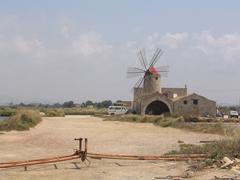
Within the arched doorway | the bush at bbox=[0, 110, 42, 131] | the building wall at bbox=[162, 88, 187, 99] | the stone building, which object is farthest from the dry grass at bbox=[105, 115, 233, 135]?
the building wall at bbox=[162, 88, 187, 99]

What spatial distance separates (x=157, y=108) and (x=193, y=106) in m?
7.24

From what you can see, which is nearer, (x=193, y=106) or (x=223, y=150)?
(x=223, y=150)

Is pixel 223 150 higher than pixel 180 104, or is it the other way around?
pixel 180 104

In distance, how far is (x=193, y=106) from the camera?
71250 millimetres

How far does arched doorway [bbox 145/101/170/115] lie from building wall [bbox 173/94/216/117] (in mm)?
2010

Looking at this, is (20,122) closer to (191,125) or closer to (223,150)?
(191,125)

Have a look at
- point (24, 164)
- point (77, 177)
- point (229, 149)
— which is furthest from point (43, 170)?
point (229, 149)

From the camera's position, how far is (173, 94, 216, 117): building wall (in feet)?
233

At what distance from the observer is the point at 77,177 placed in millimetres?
14500

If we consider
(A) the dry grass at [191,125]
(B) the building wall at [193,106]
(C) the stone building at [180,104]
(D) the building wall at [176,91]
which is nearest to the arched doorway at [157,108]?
(C) the stone building at [180,104]

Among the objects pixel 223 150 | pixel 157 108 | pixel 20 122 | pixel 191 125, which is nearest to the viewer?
pixel 223 150

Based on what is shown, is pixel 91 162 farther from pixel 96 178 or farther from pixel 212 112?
pixel 212 112

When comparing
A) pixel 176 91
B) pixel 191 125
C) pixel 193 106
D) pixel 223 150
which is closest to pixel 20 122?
pixel 191 125

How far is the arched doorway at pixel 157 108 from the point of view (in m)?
73.8
